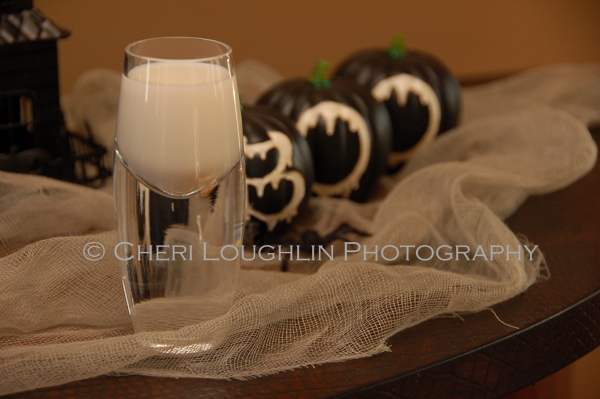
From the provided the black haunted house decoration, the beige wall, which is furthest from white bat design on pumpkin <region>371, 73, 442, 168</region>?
the beige wall

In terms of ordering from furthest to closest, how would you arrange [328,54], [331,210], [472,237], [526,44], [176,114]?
1. [526,44]
2. [328,54]
3. [331,210]
4. [472,237]
5. [176,114]

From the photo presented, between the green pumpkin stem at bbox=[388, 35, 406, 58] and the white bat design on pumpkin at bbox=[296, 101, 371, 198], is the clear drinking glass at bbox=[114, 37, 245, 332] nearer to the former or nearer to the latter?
the white bat design on pumpkin at bbox=[296, 101, 371, 198]

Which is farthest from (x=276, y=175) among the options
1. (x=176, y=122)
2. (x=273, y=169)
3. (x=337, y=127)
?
(x=176, y=122)

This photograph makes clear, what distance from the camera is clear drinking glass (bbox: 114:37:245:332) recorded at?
39 cm

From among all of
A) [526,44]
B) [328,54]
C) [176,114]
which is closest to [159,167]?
[176,114]

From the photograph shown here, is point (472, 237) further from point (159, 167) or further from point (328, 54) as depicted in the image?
point (328, 54)

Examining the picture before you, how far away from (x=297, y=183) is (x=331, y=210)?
0.07 metres

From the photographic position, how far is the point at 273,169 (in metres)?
0.60

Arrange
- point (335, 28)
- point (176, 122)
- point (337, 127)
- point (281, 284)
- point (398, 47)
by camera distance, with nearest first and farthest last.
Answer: point (176, 122) < point (281, 284) < point (337, 127) < point (398, 47) < point (335, 28)

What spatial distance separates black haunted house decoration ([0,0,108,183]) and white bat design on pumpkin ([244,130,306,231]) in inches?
7.6

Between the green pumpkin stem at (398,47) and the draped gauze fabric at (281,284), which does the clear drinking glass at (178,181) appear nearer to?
the draped gauze fabric at (281,284)

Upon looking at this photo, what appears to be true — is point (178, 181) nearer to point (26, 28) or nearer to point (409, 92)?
point (26, 28)

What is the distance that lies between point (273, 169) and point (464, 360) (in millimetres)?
255

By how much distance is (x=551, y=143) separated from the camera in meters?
0.70
